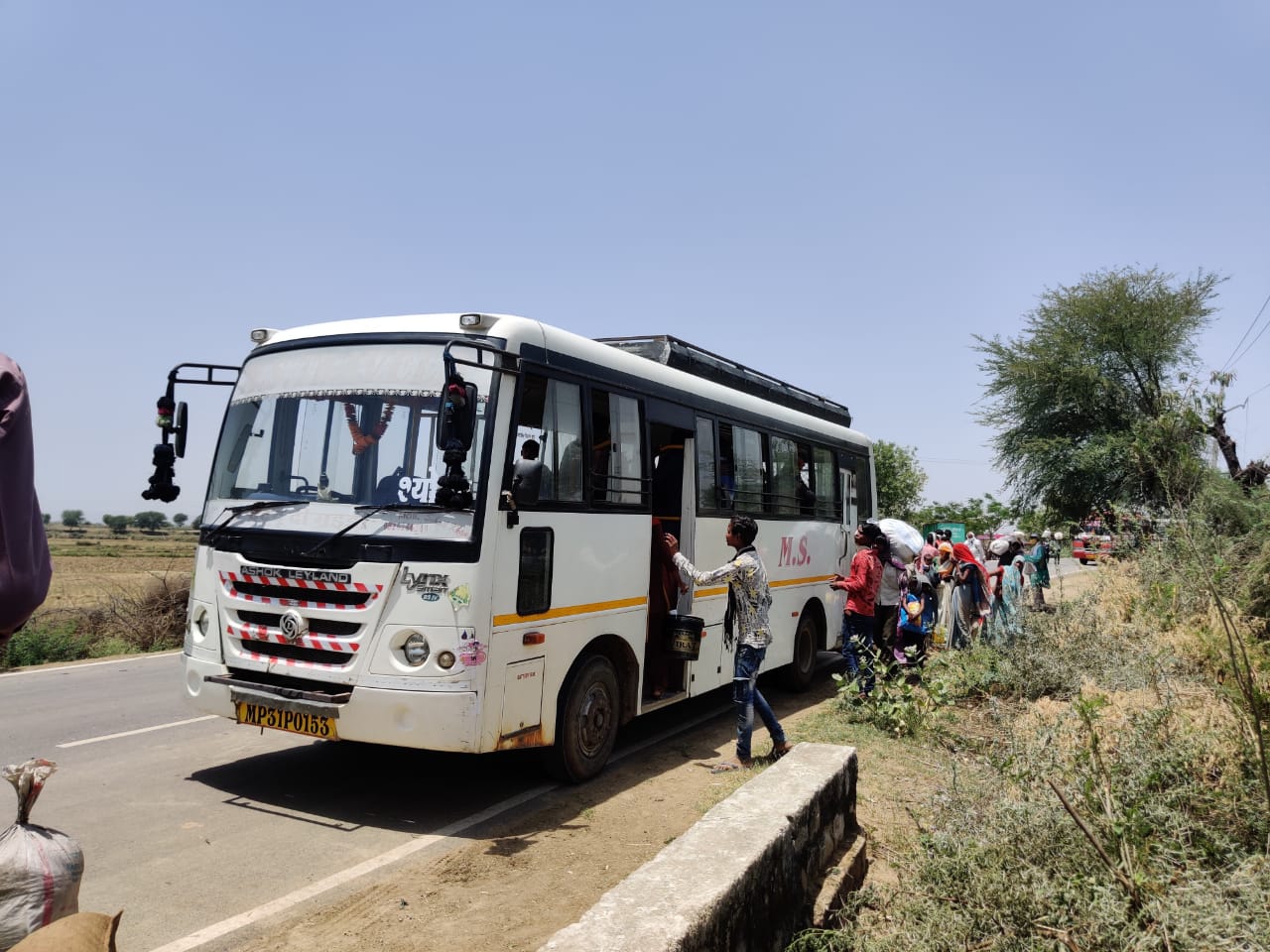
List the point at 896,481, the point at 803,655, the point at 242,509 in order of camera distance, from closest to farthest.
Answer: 1. the point at 242,509
2. the point at 803,655
3. the point at 896,481

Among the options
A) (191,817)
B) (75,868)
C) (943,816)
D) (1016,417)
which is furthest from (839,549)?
(1016,417)

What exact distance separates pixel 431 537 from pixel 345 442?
40.0 inches

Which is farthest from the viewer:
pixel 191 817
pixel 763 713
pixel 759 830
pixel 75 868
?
pixel 763 713

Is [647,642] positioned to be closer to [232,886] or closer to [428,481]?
[428,481]

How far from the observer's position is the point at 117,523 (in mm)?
144750

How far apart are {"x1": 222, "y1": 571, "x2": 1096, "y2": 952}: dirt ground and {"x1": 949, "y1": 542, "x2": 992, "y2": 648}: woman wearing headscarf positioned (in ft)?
14.4

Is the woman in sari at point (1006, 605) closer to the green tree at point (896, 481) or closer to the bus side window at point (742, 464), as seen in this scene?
the bus side window at point (742, 464)

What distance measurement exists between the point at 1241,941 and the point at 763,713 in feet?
14.5

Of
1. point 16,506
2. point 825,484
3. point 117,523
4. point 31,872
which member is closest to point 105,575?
point 825,484

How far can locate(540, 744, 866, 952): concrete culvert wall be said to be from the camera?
119 inches

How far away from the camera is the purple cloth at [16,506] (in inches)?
76.9

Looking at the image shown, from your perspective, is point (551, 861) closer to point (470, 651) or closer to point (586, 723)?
point (470, 651)

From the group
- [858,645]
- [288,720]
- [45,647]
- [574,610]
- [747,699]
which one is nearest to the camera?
[288,720]

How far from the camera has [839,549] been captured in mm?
12750
